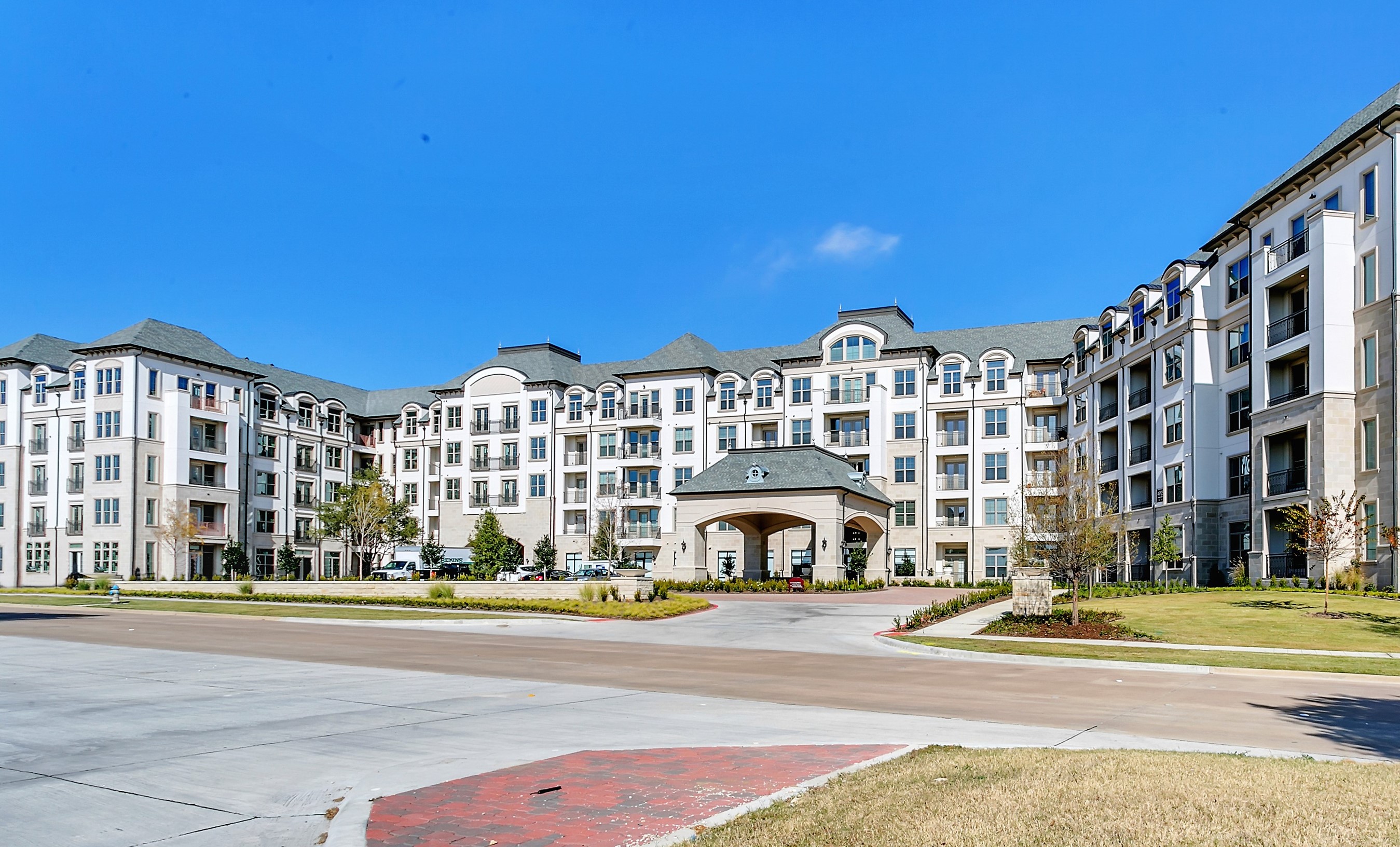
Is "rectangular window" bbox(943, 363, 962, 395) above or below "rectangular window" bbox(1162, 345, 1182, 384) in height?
above

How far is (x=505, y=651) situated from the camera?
23625 millimetres

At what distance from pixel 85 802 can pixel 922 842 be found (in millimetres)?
6637

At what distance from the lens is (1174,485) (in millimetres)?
51469

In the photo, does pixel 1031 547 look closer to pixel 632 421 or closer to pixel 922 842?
pixel 922 842

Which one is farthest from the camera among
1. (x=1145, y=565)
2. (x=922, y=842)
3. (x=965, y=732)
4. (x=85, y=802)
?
(x=1145, y=565)

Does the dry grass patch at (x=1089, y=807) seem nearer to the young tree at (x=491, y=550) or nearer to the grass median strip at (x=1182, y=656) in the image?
the grass median strip at (x=1182, y=656)

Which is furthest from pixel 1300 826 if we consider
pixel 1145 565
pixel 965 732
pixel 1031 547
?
pixel 1145 565

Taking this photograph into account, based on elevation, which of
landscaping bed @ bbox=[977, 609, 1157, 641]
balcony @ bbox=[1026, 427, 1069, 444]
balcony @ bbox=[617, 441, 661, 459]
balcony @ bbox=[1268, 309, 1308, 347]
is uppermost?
balcony @ bbox=[1268, 309, 1308, 347]

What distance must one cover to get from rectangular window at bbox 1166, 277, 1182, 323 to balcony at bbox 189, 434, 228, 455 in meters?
60.5

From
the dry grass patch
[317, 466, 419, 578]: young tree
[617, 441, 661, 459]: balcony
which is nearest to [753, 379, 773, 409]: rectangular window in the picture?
[617, 441, 661, 459]: balcony

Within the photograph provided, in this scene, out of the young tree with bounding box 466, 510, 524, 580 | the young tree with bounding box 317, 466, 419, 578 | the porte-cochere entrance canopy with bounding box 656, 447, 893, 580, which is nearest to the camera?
the porte-cochere entrance canopy with bounding box 656, 447, 893, 580

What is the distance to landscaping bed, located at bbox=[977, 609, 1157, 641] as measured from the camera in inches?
1051

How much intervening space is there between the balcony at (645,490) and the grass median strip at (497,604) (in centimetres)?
3155

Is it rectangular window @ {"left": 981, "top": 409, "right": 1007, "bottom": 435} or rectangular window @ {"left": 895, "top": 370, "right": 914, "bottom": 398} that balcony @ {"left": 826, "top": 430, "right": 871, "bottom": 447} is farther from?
rectangular window @ {"left": 981, "top": 409, "right": 1007, "bottom": 435}
